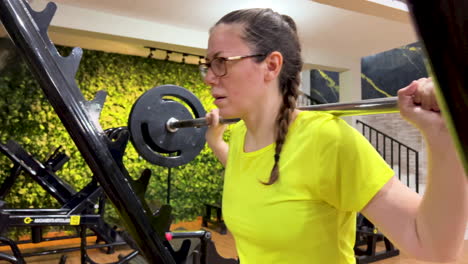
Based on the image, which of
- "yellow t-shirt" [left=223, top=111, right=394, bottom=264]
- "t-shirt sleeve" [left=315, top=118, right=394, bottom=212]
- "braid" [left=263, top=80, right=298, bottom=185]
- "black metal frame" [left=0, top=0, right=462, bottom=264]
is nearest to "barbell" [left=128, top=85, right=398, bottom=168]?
"black metal frame" [left=0, top=0, right=462, bottom=264]

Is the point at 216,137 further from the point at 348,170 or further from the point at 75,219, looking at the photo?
the point at 75,219

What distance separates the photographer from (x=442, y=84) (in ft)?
0.43

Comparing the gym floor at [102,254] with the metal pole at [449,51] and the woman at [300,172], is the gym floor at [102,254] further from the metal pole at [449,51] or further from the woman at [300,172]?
the metal pole at [449,51]

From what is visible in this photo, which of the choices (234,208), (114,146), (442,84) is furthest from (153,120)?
(442,84)

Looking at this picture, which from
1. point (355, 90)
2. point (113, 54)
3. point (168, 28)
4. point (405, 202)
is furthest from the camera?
point (355, 90)

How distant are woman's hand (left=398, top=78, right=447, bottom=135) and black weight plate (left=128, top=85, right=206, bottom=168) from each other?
1355 millimetres

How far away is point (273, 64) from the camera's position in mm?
966

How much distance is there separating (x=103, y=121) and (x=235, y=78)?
536 centimetres

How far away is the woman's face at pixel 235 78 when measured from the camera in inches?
37.2

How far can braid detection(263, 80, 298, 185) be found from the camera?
2.98 feet

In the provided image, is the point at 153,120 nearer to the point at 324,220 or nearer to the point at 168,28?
the point at 324,220

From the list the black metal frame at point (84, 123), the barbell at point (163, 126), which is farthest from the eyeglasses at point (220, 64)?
the barbell at point (163, 126)

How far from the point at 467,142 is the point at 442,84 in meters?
0.02

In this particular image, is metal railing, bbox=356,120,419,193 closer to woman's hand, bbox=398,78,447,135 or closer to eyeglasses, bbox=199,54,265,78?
eyeglasses, bbox=199,54,265,78
